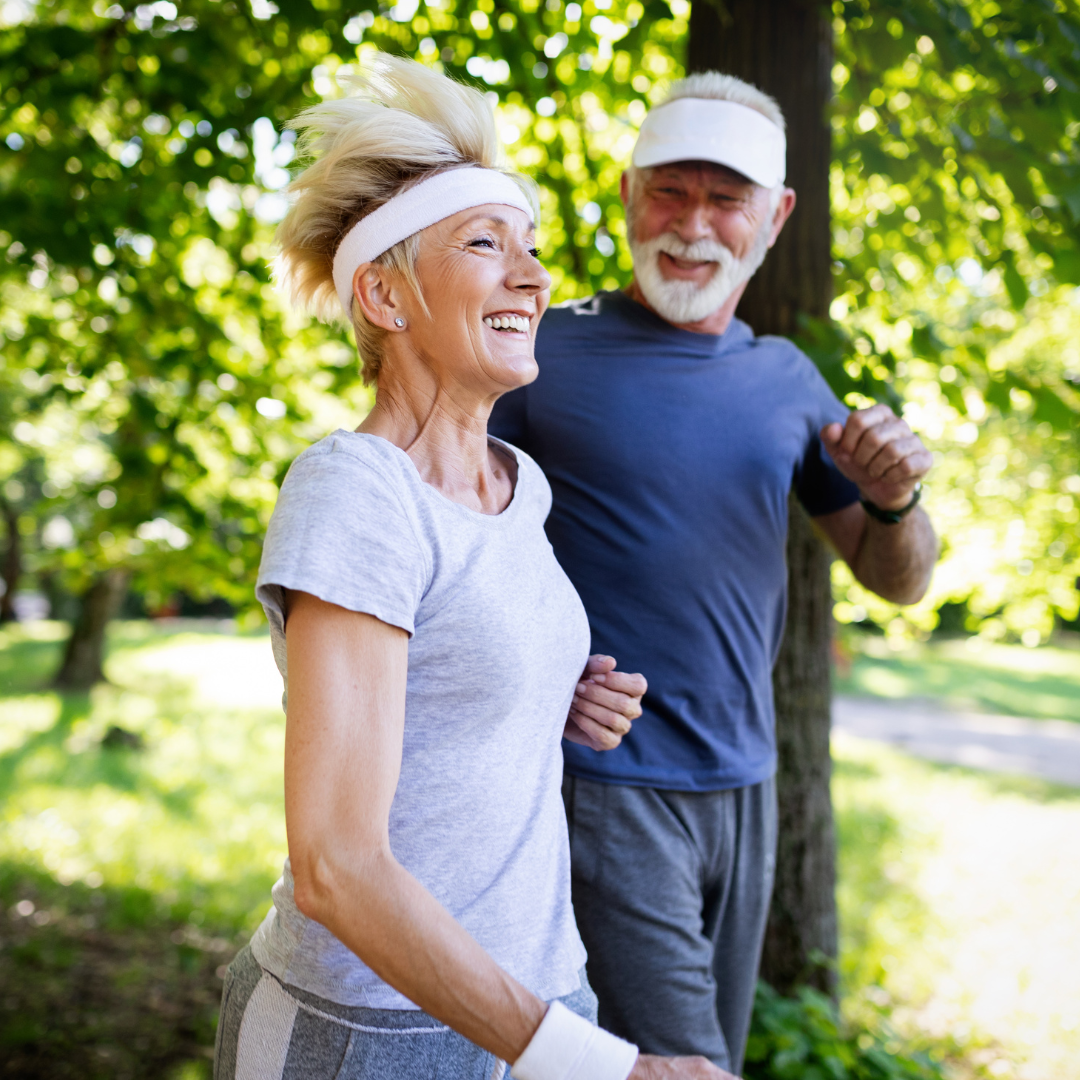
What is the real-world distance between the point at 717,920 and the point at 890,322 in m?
2.01

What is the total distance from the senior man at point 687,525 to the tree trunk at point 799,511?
0.77 m

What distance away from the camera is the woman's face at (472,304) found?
1460mm

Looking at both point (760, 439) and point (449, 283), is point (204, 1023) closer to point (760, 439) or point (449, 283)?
point (760, 439)

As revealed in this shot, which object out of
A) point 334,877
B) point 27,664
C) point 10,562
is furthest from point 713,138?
point 10,562

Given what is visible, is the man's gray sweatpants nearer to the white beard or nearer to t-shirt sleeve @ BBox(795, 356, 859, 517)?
t-shirt sleeve @ BBox(795, 356, 859, 517)

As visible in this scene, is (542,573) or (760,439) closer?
(542,573)

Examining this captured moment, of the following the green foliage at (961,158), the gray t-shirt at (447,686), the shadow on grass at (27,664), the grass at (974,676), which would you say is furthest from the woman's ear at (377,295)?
the shadow on grass at (27,664)

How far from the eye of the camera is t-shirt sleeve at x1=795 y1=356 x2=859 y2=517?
234 centimetres

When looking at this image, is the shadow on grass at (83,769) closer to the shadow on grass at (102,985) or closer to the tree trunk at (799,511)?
the shadow on grass at (102,985)

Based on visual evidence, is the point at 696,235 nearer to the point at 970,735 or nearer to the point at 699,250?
the point at 699,250

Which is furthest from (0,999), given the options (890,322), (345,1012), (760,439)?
(890,322)

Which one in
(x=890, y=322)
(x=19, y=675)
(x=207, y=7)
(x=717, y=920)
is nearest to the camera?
(x=717, y=920)

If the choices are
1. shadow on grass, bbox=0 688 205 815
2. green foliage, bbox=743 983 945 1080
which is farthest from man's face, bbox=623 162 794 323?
shadow on grass, bbox=0 688 205 815

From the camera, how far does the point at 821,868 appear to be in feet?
10.8
